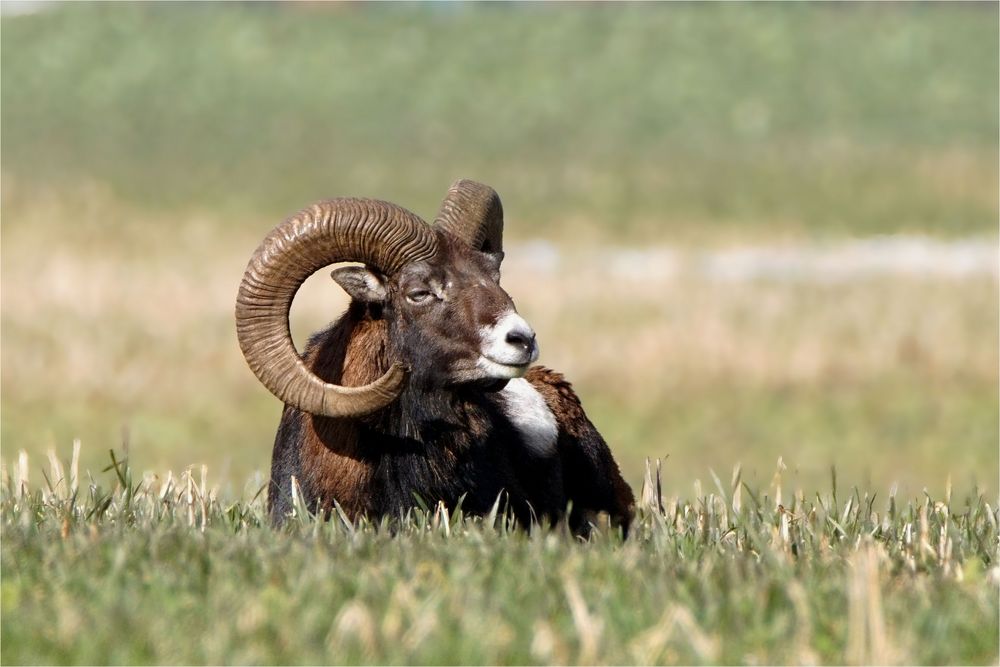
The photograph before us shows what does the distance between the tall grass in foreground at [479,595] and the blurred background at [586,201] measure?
97.2 inches

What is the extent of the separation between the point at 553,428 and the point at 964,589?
355cm

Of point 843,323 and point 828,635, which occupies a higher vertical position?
point 843,323

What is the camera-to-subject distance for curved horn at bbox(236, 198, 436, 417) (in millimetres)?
8398

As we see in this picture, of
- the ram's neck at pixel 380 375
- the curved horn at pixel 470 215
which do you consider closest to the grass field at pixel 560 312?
the ram's neck at pixel 380 375

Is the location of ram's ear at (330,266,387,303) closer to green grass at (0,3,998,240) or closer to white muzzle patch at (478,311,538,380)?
white muzzle patch at (478,311,538,380)

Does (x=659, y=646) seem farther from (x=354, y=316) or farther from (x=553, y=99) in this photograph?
A: (x=553, y=99)

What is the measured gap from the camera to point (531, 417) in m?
9.17

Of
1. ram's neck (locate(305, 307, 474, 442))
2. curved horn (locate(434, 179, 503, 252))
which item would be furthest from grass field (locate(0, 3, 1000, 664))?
curved horn (locate(434, 179, 503, 252))

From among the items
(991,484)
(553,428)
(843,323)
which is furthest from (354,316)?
(843,323)

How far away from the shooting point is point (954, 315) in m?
27.8

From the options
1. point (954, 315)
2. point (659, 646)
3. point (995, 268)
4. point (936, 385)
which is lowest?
point (659, 646)

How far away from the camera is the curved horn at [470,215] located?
29.2ft

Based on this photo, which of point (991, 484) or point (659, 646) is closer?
point (659, 646)

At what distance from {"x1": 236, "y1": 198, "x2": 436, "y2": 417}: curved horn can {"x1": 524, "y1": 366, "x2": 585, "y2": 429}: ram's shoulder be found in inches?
56.7
